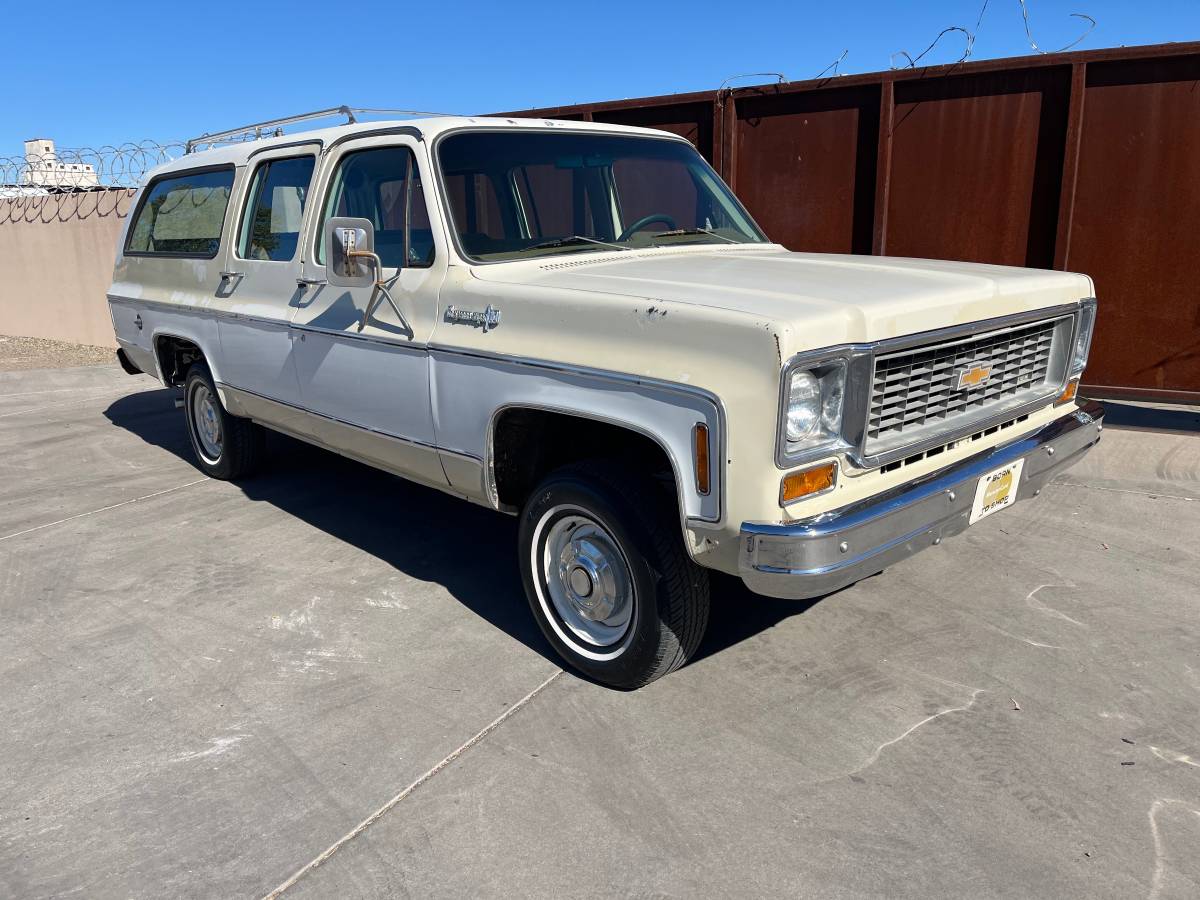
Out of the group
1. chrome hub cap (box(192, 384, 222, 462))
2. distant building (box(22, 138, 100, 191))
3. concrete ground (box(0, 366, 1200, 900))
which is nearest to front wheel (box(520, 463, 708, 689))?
concrete ground (box(0, 366, 1200, 900))

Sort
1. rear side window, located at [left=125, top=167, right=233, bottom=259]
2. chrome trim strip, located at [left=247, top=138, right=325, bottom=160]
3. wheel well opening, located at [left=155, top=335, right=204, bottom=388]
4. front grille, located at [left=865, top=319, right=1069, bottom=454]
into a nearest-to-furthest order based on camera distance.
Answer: front grille, located at [left=865, top=319, right=1069, bottom=454]
chrome trim strip, located at [left=247, top=138, right=325, bottom=160]
rear side window, located at [left=125, top=167, right=233, bottom=259]
wheel well opening, located at [left=155, top=335, right=204, bottom=388]

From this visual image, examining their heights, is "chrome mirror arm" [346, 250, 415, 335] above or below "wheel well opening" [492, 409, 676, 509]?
above

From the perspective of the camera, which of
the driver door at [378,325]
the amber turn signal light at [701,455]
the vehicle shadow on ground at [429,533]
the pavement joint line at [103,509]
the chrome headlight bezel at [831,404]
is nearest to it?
the chrome headlight bezel at [831,404]

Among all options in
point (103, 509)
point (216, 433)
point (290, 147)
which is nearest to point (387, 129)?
point (290, 147)

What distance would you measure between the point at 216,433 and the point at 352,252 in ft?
9.66

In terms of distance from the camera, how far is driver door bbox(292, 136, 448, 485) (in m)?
3.79

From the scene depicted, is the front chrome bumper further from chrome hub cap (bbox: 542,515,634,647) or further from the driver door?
the driver door

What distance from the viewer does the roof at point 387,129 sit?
3924mm

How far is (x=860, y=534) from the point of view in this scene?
2.71 metres

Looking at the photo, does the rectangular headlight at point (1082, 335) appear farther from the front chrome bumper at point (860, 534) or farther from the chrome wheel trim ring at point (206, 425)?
the chrome wheel trim ring at point (206, 425)

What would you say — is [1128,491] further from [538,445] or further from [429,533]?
[429,533]

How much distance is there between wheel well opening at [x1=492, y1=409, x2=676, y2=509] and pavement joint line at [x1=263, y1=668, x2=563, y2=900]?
29.8 inches

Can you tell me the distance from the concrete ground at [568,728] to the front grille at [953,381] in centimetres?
98

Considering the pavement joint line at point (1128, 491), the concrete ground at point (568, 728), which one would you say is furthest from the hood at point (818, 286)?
the pavement joint line at point (1128, 491)
